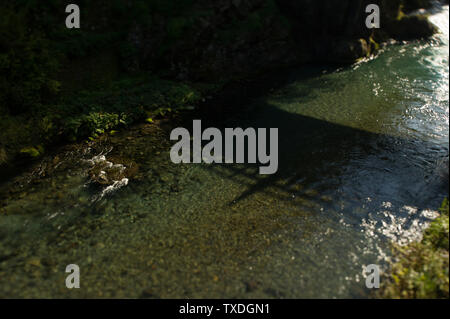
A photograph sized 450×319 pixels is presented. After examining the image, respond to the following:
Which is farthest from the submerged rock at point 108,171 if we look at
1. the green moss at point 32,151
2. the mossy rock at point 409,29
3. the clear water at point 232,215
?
the mossy rock at point 409,29

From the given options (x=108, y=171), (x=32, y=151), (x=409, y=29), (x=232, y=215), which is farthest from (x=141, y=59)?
(x=409, y=29)

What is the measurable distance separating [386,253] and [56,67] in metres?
13.4

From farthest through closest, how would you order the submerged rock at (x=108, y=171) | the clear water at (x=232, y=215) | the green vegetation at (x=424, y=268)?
the submerged rock at (x=108, y=171) → the clear water at (x=232, y=215) → the green vegetation at (x=424, y=268)

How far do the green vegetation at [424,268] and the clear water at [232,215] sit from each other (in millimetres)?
348

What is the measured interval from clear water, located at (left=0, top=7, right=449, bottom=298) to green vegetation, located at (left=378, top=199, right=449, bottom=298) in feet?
1.14

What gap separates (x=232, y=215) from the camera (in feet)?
25.4

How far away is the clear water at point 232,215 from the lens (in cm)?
615

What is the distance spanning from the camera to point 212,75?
1591 cm

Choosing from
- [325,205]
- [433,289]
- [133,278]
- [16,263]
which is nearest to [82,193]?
[16,263]

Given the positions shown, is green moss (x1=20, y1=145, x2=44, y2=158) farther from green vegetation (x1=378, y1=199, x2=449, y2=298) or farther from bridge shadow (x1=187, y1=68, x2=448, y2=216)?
green vegetation (x1=378, y1=199, x2=449, y2=298)

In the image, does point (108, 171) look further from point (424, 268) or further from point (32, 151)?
point (424, 268)

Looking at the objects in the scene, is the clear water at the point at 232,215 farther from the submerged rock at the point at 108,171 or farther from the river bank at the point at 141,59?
the river bank at the point at 141,59

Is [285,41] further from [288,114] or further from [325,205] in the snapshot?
[325,205]

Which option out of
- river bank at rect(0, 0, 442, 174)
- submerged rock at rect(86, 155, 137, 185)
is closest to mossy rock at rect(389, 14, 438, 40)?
river bank at rect(0, 0, 442, 174)
